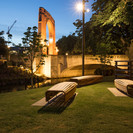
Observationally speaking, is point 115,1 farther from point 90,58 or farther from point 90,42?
point 90,58

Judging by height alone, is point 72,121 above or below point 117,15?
below

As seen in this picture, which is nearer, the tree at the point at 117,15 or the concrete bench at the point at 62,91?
the concrete bench at the point at 62,91

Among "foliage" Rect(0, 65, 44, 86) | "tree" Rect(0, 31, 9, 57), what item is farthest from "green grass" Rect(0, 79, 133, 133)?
"tree" Rect(0, 31, 9, 57)

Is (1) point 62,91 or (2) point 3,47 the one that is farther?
(2) point 3,47

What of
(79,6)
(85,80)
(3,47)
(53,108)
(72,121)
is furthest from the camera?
(3,47)

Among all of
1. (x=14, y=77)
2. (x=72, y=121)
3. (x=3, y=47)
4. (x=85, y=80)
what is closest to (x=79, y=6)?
(x=85, y=80)

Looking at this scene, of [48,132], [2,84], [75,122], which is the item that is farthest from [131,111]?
[2,84]

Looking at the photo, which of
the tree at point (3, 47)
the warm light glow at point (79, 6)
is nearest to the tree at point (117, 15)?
the warm light glow at point (79, 6)

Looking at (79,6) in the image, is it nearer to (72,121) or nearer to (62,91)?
(62,91)

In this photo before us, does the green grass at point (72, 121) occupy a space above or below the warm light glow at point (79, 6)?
below

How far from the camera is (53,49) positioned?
38.0 meters

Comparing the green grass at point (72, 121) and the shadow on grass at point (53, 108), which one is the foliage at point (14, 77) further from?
the green grass at point (72, 121)

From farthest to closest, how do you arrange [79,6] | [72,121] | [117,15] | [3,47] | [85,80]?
1. [3,47]
2. [79,6]
3. [117,15]
4. [85,80]
5. [72,121]

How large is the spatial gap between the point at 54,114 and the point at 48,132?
1.21 meters
